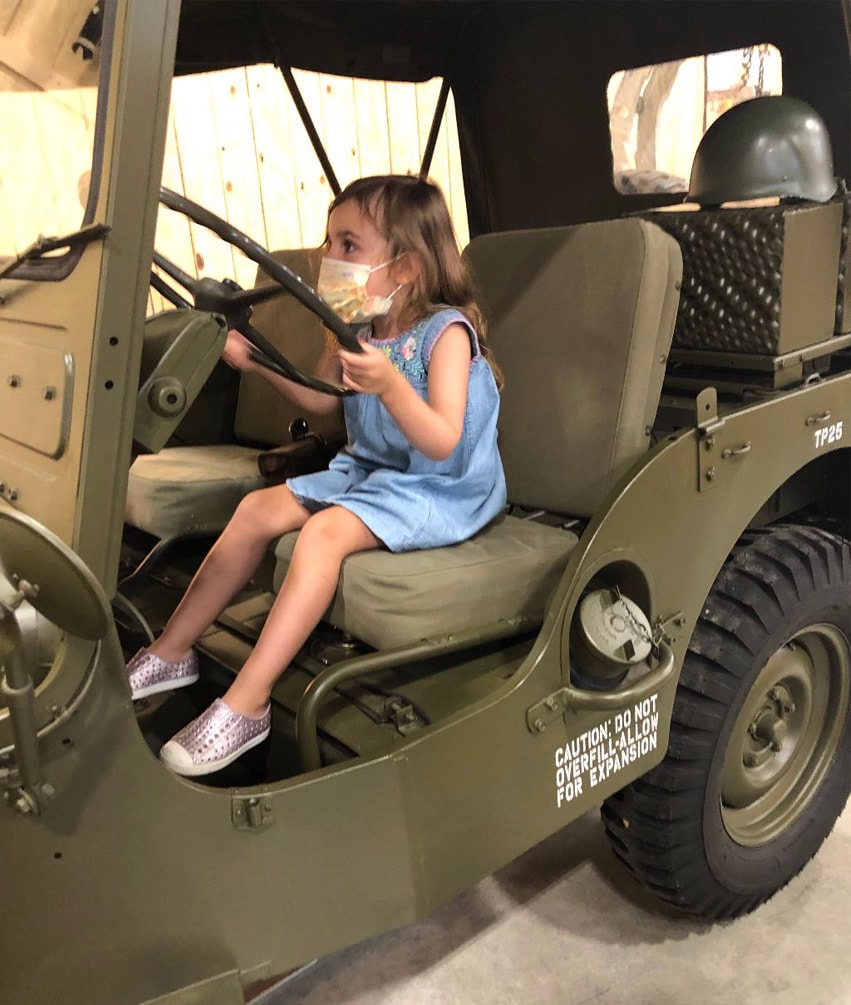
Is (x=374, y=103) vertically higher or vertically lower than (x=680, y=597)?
higher

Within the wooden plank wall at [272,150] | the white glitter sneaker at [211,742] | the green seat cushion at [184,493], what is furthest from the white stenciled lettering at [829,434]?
the wooden plank wall at [272,150]

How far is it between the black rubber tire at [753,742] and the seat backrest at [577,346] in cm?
35

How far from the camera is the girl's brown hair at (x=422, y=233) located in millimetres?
1674

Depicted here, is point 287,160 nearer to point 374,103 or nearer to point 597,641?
point 374,103

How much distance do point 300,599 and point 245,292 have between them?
504 mm

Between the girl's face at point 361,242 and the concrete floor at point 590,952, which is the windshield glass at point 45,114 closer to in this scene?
the girl's face at point 361,242

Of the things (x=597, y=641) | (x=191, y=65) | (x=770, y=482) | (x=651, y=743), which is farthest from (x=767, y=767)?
(x=191, y=65)

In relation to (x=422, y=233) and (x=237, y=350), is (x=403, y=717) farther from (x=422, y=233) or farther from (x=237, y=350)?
(x=422, y=233)

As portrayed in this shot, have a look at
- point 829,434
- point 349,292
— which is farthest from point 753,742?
point 349,292

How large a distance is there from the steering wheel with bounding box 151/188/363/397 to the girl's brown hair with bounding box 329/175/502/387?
377 millimetres

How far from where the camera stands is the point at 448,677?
1.58m

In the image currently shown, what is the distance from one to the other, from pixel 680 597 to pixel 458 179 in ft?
6.68

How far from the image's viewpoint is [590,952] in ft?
6.28

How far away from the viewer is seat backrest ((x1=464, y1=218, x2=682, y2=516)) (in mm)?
1741
